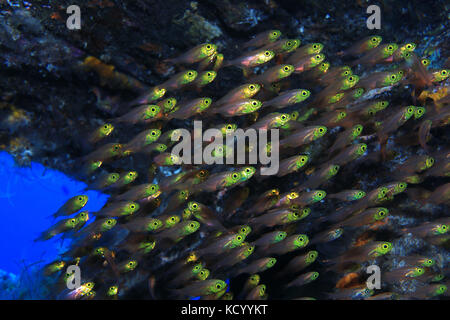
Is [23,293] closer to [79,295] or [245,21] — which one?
[79,295]

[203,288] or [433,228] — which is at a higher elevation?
[433,228]

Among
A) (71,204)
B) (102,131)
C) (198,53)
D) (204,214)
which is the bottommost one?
(204,214)

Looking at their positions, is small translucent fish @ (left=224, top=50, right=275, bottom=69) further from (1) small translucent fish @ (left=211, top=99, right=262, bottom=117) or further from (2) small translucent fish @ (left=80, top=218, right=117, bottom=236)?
(2) small translucent fish @ (left=80, top=218, right=117, bottom=236)

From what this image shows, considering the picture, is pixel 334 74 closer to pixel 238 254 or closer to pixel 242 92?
pixel 242 92

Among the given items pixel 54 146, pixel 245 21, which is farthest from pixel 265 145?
pixel 54 146

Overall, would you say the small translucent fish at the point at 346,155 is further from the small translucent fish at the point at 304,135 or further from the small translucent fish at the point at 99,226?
the small translucent fish at the point at 99,226

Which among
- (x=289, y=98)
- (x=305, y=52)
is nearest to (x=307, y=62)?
(x=305, y=52)
